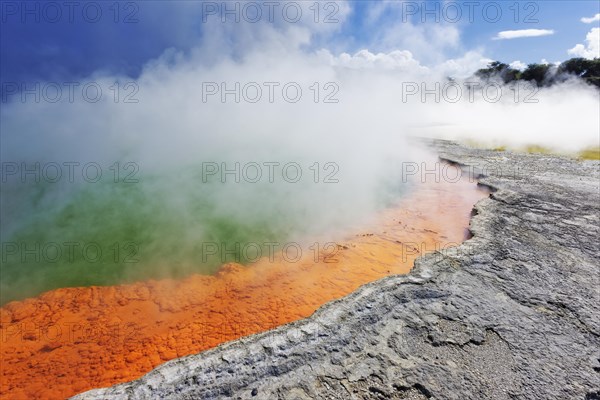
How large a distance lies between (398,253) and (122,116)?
38.5 ft

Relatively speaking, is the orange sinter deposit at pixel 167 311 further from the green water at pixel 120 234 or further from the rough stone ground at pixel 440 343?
the rough stone ground at pixel 440 343

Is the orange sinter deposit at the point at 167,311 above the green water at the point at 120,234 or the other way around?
the other way around

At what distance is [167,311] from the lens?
341 cm

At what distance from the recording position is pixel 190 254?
4480 millimetres

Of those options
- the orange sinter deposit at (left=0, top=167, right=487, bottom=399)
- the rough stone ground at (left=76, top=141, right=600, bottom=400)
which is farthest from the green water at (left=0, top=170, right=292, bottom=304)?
the rough stone ground at (left=76, top=141, right=600, bottom=400)

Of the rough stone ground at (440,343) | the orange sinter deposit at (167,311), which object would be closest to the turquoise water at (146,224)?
the orange sinter deposit at (167,311)

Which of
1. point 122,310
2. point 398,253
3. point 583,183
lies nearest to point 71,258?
point 122,310

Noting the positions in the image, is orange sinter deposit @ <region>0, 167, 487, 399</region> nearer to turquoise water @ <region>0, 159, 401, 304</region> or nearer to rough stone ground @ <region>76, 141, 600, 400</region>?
turquoise water @ <region>0, 159, 401, 304</region>

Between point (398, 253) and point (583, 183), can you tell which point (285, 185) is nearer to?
point (398, 253)

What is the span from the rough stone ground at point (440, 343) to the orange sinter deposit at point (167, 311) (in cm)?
70

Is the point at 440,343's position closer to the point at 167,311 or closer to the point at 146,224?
the point at 167,311

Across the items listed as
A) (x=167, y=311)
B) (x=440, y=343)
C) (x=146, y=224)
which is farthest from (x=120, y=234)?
(x=440, y=343)

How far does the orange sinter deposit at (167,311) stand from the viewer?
2773 mm

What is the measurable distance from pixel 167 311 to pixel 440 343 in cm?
262
